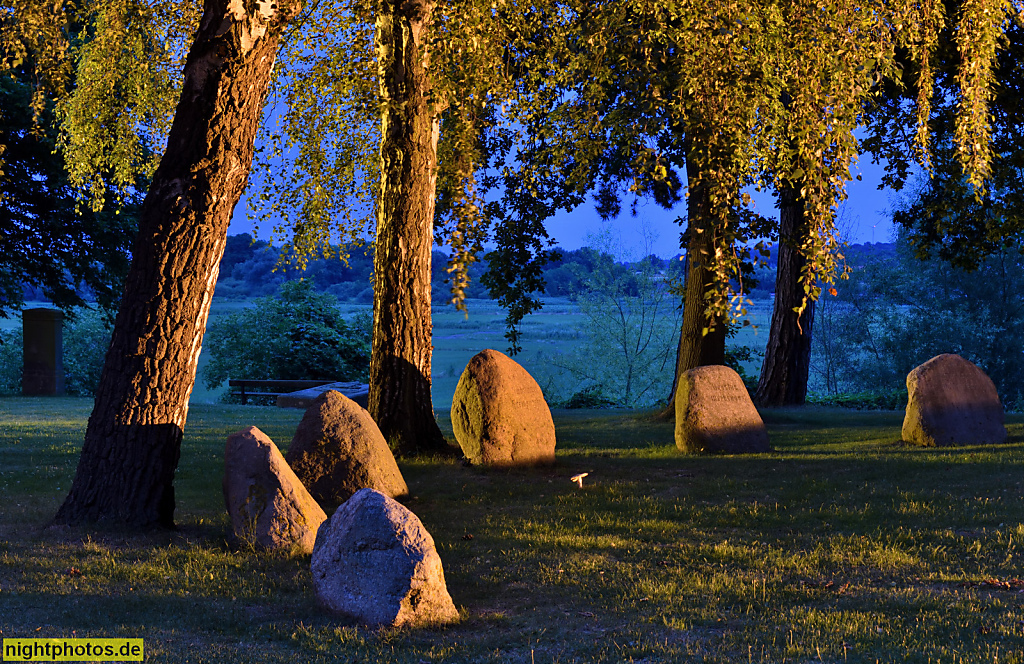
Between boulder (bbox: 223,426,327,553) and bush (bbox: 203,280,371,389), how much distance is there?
72.7 feet

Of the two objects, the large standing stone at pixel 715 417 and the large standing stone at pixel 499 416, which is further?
the large standing stone at pixel 715 417

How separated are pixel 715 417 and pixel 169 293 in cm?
828

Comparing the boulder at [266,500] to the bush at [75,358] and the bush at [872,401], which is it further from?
the bush at [75,358]

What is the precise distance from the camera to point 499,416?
11141 mm

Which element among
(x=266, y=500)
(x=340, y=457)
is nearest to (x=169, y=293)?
(x=266, y=500)

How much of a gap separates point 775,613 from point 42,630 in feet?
15.9

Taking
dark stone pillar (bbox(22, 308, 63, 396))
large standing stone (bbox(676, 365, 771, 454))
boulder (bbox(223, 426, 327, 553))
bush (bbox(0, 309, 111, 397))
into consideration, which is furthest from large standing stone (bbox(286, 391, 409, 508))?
bush (bbox(0, 309, 111, 397))

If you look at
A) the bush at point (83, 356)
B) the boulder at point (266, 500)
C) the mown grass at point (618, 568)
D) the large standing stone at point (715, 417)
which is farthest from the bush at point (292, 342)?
the boulder at point (266, 500)

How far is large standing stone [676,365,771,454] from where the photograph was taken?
41.5 ft

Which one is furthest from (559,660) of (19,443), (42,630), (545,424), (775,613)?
(19,443)

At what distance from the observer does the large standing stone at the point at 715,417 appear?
498 inches

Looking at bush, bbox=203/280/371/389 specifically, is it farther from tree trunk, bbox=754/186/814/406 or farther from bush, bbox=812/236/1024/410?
bush, bbox=812/236/1024/410

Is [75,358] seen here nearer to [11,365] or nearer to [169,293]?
[11,365]

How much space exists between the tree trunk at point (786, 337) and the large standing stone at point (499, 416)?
950 centimetres
